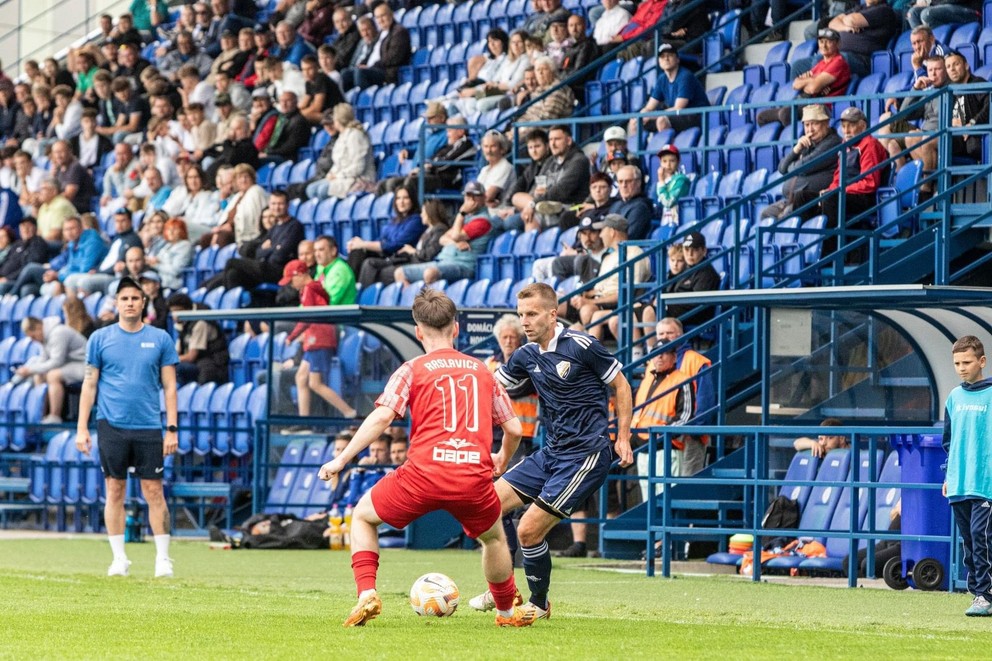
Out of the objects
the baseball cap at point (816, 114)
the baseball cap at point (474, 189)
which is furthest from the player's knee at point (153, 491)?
the baseball cap at point (474, 189)

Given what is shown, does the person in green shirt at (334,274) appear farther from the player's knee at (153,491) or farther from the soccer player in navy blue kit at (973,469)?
the soccer player in navy blue kit at (973,469)

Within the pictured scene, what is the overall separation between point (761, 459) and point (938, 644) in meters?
5.09

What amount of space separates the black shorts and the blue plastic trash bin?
18.3ft

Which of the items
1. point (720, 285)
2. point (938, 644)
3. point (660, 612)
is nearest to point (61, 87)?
point (720, 285)

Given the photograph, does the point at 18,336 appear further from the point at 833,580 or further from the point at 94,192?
the point at 833,580

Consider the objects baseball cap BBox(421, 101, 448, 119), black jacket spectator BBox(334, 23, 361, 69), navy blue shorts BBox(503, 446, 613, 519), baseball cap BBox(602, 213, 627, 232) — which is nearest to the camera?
navy blue shorts BBox(503, 446, 613, 519)

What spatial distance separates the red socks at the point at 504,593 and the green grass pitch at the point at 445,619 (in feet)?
0.51

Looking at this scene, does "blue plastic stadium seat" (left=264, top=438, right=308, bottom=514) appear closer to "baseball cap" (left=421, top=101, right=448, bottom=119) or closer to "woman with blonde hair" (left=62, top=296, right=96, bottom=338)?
"woman with blonde hair" (left=62, top=296, right=96, bottom=338)

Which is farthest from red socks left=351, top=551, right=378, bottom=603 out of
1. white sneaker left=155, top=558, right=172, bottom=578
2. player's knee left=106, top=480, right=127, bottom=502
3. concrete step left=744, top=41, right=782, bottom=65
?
concrete step left=744, top=41, right=782, bottom=65

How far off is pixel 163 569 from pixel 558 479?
4244 millimetres

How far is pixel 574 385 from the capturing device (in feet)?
33.8

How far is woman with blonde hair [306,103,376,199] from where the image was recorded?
2475 centimetres

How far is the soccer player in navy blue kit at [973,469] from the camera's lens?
10.6 meters

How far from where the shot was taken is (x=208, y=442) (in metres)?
21.5
